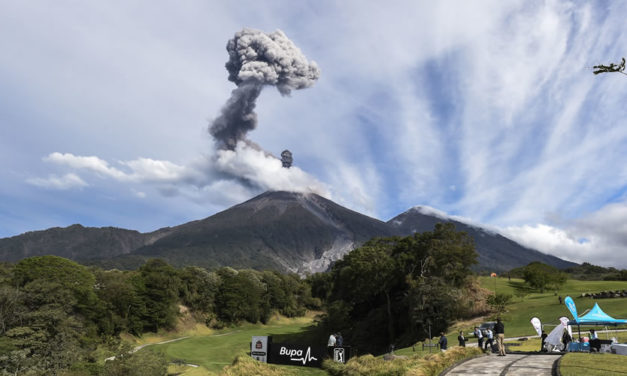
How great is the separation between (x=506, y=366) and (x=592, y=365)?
9.82 ft

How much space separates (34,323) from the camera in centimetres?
4184

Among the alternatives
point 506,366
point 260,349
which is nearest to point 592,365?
point 506,366

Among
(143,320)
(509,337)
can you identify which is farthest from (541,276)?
(143,320)

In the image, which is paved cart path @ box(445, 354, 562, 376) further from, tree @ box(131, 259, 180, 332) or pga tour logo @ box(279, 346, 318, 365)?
tree @ box(131, 259, 180, 332)

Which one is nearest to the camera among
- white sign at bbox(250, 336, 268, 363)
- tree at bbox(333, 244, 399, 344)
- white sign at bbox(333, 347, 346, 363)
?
white sign at bbox(333, 347, 346, 363)

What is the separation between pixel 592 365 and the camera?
574 inches

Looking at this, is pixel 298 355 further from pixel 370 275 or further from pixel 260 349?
pixel 370 275

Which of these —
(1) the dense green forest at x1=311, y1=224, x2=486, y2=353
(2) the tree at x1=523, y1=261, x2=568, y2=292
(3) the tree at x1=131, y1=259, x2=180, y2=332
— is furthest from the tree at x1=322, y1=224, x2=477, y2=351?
(3) the tree at x1=131, y1=259, x2=180, y2=332

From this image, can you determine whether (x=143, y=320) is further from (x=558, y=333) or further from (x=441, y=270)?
(x=558, y=333)

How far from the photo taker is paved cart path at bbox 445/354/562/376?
14.4 m

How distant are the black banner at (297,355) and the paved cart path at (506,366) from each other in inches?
368

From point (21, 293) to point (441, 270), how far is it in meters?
52.8

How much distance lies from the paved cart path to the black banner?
9354 millimetres

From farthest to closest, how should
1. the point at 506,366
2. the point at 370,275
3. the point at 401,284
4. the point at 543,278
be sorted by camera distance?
the point at 543,278
the point at 401,284
the point at 370,275
the point at 506,366
